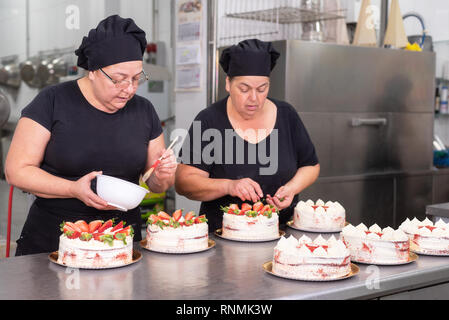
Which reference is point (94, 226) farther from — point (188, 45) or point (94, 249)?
point (188, 45)

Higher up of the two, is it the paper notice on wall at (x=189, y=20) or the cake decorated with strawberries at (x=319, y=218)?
the paper notice on wall at (x=189, y=20)

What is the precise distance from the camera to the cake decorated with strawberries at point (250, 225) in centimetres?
211

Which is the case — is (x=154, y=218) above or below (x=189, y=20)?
below

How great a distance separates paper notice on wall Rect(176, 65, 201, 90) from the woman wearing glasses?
81.6 inches

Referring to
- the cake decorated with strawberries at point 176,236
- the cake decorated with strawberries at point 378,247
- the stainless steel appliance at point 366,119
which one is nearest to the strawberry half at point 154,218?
the cake decorated with strawberries at point 176,236

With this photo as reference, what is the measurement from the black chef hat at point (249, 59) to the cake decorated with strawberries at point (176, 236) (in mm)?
801

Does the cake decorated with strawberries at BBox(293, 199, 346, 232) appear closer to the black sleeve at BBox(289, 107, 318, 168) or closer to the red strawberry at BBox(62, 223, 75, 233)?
the black sleeve at BBox(289, 107, 318, 168)

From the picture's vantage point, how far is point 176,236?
189 cm

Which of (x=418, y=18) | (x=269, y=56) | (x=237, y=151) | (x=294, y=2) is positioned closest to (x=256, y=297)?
(x=237, y=151)

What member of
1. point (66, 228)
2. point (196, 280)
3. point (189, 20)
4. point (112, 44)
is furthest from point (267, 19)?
point (196, 280)

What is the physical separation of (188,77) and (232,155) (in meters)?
1.99

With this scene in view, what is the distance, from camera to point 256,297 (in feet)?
4.83

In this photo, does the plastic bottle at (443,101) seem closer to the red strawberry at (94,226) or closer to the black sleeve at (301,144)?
the black sleeve at (301,144)

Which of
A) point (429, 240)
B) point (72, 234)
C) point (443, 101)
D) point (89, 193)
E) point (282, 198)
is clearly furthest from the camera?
point (443, 101)
